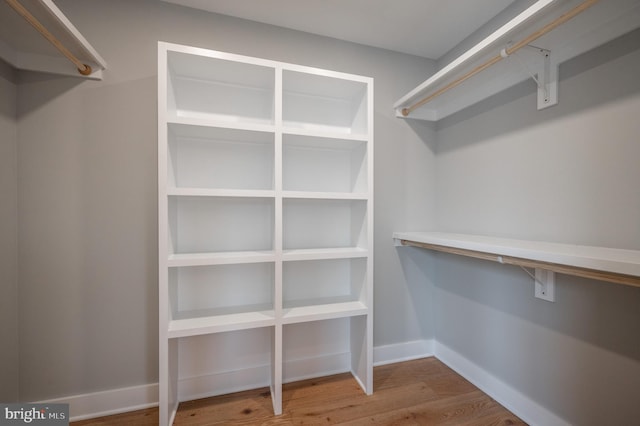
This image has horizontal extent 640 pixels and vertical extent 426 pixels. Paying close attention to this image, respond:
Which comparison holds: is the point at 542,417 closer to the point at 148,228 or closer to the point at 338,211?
the point at 338,211

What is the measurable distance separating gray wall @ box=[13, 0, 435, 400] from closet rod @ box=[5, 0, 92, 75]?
92 mm

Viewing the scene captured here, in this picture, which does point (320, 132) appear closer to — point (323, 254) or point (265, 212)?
point (265, 212)

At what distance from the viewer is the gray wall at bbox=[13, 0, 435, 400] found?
1.38 meters

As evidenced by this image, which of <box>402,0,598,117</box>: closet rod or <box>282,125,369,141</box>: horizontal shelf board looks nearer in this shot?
<box>402,0,598,117</box>: closet rod

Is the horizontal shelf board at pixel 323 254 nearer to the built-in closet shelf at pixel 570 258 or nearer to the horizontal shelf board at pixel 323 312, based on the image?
the horizontal shelf board at pixel 323 312

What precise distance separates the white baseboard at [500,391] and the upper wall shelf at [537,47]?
1.56m

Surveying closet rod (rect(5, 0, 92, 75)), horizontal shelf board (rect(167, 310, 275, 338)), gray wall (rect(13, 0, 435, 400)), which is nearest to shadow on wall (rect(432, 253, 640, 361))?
horizontal shelf board (rect(167, 310, 275, 338))

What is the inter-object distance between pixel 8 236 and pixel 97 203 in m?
0.39

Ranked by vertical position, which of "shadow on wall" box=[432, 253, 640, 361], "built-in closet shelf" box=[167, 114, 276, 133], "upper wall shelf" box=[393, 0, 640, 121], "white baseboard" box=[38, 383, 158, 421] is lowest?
"white baseboard" box=[38, 383, 158, 421]

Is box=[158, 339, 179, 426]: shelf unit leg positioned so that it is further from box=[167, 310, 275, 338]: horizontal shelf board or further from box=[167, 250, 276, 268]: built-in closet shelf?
box=[167, 250, 276, 268]: built-in closet shelf

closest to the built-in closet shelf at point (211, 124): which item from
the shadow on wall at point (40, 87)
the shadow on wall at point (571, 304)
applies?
the shadow on wall at point (40, 87)

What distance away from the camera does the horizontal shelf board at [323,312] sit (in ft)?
4.88

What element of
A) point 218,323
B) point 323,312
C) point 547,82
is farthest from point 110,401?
point 547,82

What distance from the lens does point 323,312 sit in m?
1.54
